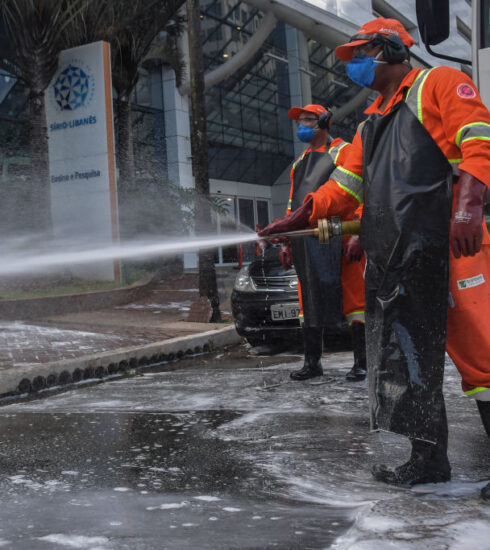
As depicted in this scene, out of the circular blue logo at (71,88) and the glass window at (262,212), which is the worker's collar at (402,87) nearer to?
the circular blue logo at (71,88)

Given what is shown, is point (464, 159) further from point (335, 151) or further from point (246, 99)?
point (246, 99)

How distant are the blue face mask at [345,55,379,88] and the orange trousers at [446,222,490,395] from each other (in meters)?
0.90

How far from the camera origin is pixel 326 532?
2.46m

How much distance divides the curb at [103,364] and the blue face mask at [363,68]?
3.89 meters

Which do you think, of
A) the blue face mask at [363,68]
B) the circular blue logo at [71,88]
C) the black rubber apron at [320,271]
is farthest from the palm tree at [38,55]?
the blue face mask at [363,68]

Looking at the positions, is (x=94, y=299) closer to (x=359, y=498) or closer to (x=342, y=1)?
(x=359, y=498)

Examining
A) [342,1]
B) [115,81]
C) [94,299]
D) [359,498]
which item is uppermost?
[342,1]

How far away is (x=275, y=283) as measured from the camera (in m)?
7.84

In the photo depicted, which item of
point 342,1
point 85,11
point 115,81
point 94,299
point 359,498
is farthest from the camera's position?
point 342,1

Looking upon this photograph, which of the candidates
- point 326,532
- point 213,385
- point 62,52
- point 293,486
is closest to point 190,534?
point 326,532

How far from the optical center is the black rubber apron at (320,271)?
554 centimetres

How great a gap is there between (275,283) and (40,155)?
7.44 meters

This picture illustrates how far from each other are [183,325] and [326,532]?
7306mm

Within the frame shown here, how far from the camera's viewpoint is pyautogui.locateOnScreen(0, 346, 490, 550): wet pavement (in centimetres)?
246
